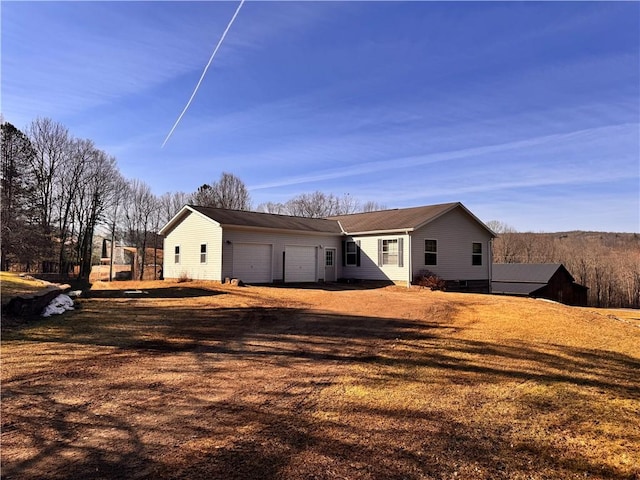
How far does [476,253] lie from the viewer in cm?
2325

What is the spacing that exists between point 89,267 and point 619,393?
39.9 metres

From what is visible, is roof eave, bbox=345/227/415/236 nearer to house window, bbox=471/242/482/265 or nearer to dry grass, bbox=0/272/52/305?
house window, bbox=471/242/482/265

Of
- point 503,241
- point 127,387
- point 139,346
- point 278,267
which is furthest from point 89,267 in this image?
point 503,241

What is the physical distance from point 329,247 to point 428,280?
18.4ft

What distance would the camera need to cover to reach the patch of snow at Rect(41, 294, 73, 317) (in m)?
10.2

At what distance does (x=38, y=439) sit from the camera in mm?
3703

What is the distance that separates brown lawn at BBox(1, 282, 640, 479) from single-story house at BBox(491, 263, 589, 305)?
27.9 meters

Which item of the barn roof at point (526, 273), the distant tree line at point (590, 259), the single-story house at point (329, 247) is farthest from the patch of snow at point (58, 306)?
the distant tree line at point (590, 259)

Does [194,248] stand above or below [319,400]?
above

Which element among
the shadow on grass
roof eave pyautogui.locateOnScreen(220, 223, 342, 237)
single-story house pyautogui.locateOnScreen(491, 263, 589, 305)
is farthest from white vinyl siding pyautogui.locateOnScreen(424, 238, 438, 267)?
single-story house pyautogui.locateOnScreen(491, 263, 589, 305)

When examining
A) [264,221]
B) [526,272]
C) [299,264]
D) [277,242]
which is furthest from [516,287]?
[264,221]

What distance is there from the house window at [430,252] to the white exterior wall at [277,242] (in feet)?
15.5

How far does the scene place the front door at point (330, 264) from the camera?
2262 centimetres

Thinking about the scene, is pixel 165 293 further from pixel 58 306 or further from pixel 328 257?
pixel 328 257
